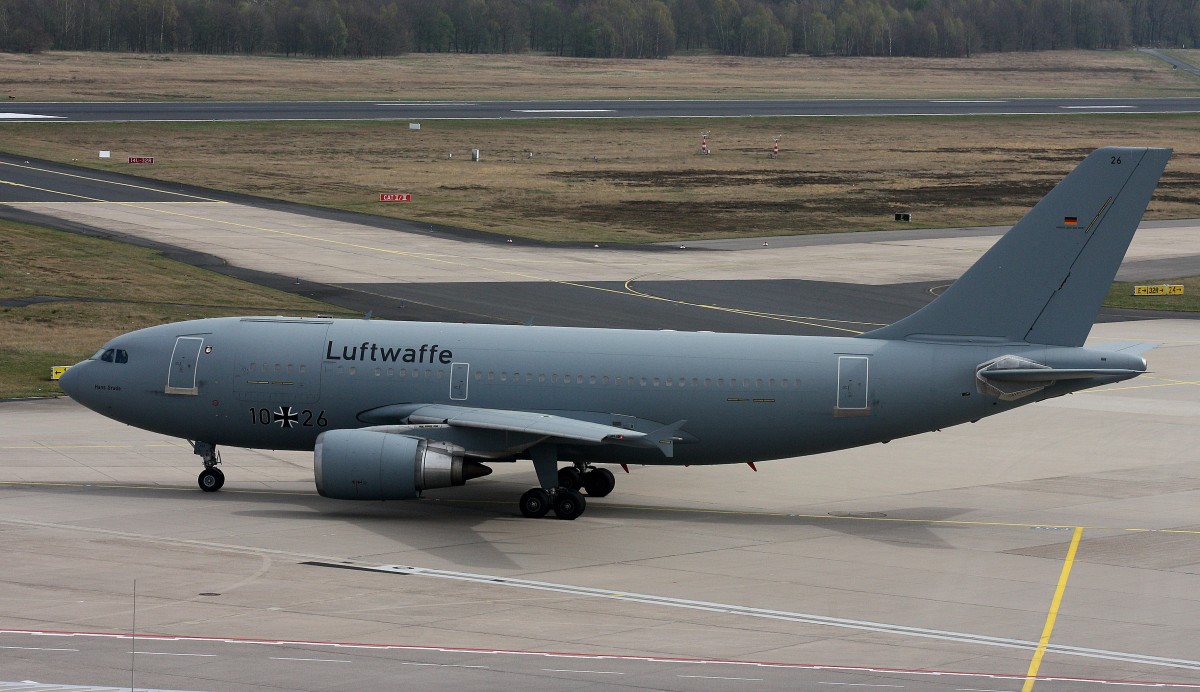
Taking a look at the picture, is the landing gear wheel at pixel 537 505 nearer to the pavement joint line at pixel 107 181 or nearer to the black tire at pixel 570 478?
the black tire at pixel 570 478

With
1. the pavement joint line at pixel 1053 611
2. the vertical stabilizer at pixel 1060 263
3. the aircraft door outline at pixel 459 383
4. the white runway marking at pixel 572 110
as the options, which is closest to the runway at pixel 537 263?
the aircraft door outline at pixel 459 383

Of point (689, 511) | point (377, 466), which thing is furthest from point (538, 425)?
point (689, 511)

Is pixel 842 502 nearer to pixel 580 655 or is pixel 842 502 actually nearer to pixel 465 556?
pixel 465 556

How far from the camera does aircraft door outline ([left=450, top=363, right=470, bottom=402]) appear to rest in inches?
1610

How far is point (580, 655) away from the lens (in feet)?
91.8

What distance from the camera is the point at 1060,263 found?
39.0 metres

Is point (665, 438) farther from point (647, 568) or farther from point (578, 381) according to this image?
point (647, 568)

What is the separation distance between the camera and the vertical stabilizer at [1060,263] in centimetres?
3841

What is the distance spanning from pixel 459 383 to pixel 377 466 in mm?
3877

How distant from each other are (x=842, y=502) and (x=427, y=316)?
31.7 m

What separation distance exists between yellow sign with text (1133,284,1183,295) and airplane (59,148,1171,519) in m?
45.4

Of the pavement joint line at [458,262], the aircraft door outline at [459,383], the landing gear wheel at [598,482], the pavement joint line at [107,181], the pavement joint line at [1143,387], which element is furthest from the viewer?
the pavement joint line at [107,181]

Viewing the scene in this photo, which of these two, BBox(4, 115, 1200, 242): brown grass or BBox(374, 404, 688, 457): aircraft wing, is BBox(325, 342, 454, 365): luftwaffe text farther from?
BBox(4, 115, 1200, 242): brown grass

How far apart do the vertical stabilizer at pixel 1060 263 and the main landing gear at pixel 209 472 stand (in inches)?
775
